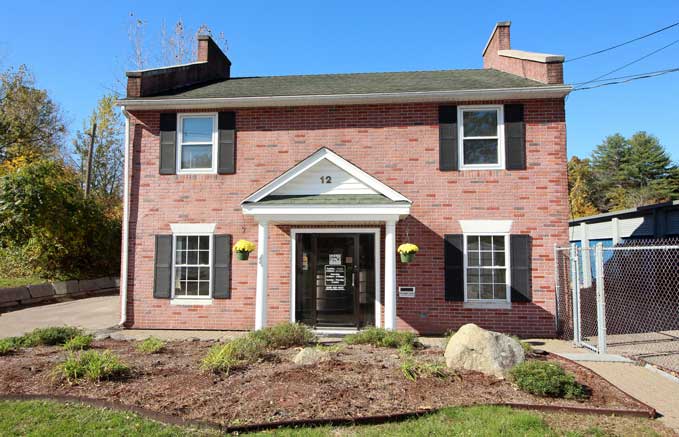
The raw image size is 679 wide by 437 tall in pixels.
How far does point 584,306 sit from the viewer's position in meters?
13.2

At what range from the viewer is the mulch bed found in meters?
4.86

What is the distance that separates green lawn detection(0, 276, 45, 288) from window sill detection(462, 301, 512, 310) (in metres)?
13.9

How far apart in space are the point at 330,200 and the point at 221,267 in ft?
10.4

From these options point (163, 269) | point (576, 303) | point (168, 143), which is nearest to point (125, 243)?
point (163, 269)

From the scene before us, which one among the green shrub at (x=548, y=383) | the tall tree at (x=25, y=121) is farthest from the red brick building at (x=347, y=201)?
the tall tree at (x=25, y=121)

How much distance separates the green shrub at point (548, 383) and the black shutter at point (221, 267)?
669 cm

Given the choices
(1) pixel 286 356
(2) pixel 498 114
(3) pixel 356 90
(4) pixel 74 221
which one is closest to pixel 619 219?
(2) pixel 498 114

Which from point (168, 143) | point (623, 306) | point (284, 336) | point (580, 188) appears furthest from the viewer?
point (580, 188)

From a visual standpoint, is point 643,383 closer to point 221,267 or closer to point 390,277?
point 390,277

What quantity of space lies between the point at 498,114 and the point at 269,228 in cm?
592

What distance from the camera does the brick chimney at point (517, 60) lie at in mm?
9891

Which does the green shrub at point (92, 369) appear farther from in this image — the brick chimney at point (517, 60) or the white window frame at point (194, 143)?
the brick chimney at point (517, 60)

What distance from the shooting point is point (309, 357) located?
21.6 feet

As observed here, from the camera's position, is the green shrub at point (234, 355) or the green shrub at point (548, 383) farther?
the green shrub at point (234, 355)
